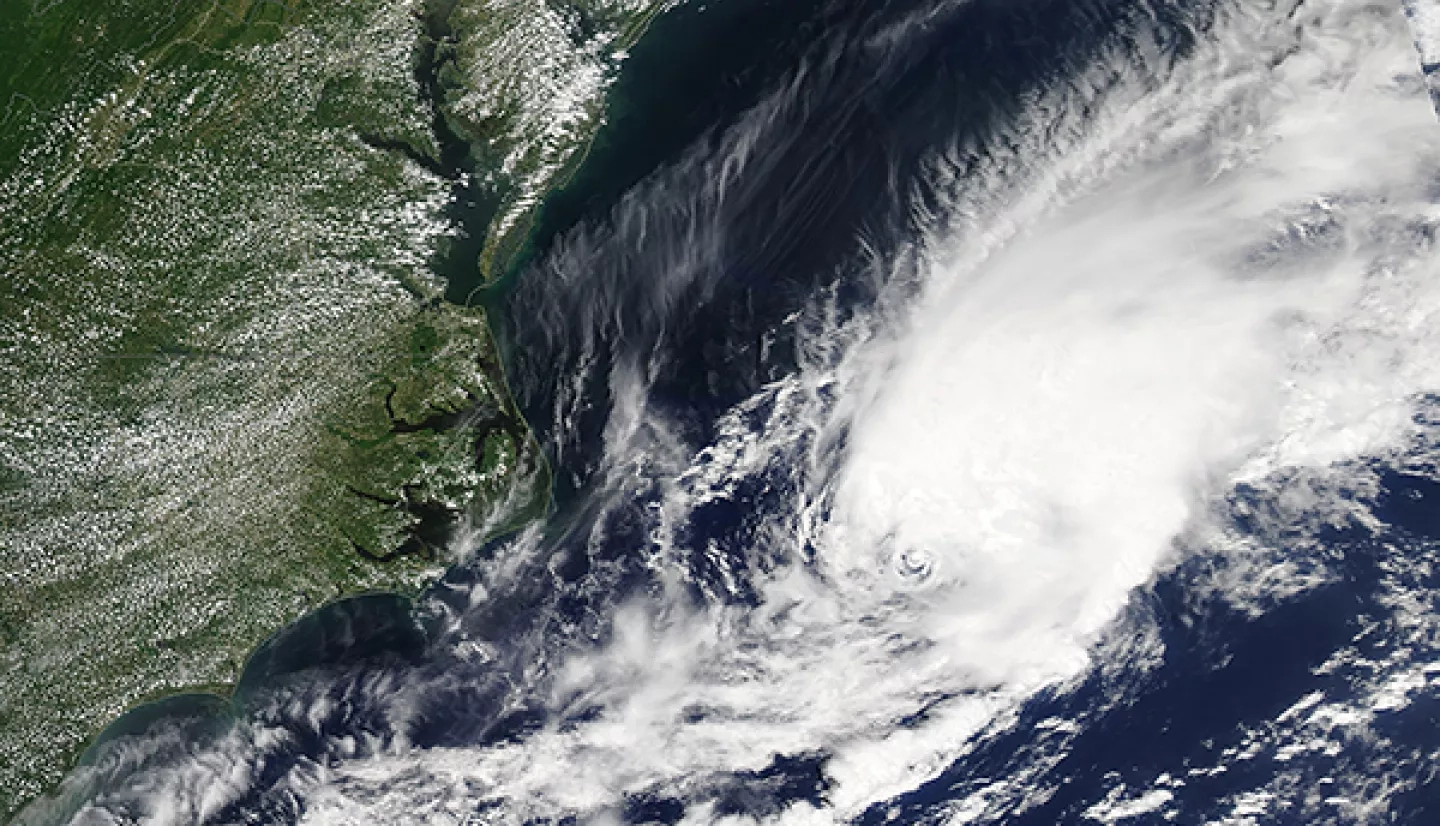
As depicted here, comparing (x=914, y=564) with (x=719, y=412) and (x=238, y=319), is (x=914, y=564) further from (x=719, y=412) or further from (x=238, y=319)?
(x=238, y=319)

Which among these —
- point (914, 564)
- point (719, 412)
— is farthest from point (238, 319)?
point (914, 564)

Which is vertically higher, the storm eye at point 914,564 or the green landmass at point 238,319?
the green landmass at point 238,319

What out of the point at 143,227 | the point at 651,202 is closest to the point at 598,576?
the point at 651,202

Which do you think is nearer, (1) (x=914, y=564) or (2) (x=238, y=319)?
(1) (x=914, y=564)

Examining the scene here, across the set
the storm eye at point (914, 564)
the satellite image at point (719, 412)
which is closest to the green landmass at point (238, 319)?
the satellite image at point (719, 412)

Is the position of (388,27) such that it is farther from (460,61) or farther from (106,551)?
(106,551)

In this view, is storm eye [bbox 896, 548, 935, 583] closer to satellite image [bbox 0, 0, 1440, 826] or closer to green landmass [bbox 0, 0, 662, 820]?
satellite image [bbox 0, 0, 1440, 826]

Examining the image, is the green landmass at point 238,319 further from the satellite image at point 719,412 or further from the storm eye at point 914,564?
the storm eye at point 914,564
